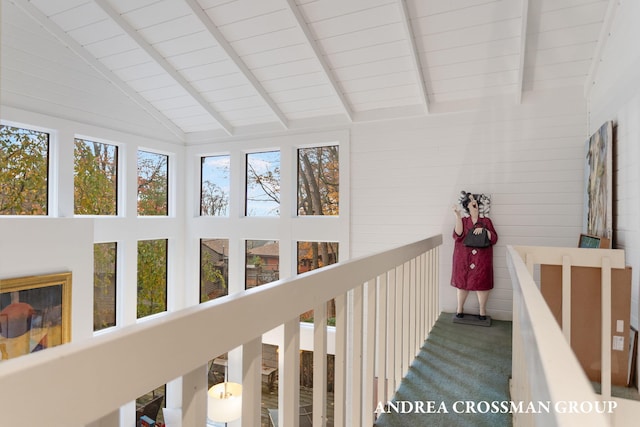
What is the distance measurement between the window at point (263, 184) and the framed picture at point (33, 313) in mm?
2669

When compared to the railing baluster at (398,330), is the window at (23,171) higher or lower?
higher

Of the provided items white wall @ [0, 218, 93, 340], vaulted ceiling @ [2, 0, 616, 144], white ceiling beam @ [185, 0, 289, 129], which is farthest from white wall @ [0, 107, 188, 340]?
white ceiling beam @ [185, 0, 289, 129]

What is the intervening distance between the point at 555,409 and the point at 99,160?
229 inches

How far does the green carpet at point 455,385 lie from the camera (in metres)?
1.77

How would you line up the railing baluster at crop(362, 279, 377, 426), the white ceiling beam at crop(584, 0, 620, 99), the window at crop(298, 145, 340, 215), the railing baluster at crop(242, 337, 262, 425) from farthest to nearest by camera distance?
the window at crop(298, 145, 340, 215) → the white ceiling beam at crop(584, 0, 620, 99) → the railing baluster at crop(362, 279, 377, 426) → the railing baluster at crop(242, 337, 262, 425)

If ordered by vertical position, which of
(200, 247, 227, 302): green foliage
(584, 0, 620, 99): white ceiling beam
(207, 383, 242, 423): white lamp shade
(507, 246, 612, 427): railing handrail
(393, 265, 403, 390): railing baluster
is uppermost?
(584, 0, 620, 99): white ceiling beam

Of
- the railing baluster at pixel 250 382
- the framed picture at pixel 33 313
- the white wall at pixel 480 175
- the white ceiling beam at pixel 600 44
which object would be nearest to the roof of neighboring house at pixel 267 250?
the white wall at pixel 480 175

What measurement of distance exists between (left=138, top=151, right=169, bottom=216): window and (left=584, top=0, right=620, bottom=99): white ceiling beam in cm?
575

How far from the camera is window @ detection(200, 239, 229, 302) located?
6055 mm

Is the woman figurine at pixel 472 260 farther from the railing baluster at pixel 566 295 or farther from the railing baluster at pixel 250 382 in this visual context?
the railing baluster at pixel 250 382

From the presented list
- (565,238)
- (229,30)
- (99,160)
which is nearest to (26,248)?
(99,160)

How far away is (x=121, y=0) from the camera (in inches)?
150

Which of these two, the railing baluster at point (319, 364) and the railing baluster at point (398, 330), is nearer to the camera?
the railing baluster at point (319, 364)

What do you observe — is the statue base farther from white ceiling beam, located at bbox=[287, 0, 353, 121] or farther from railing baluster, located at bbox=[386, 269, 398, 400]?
white ceiling beam, located at bbox=[287, 0, 353, 121]
